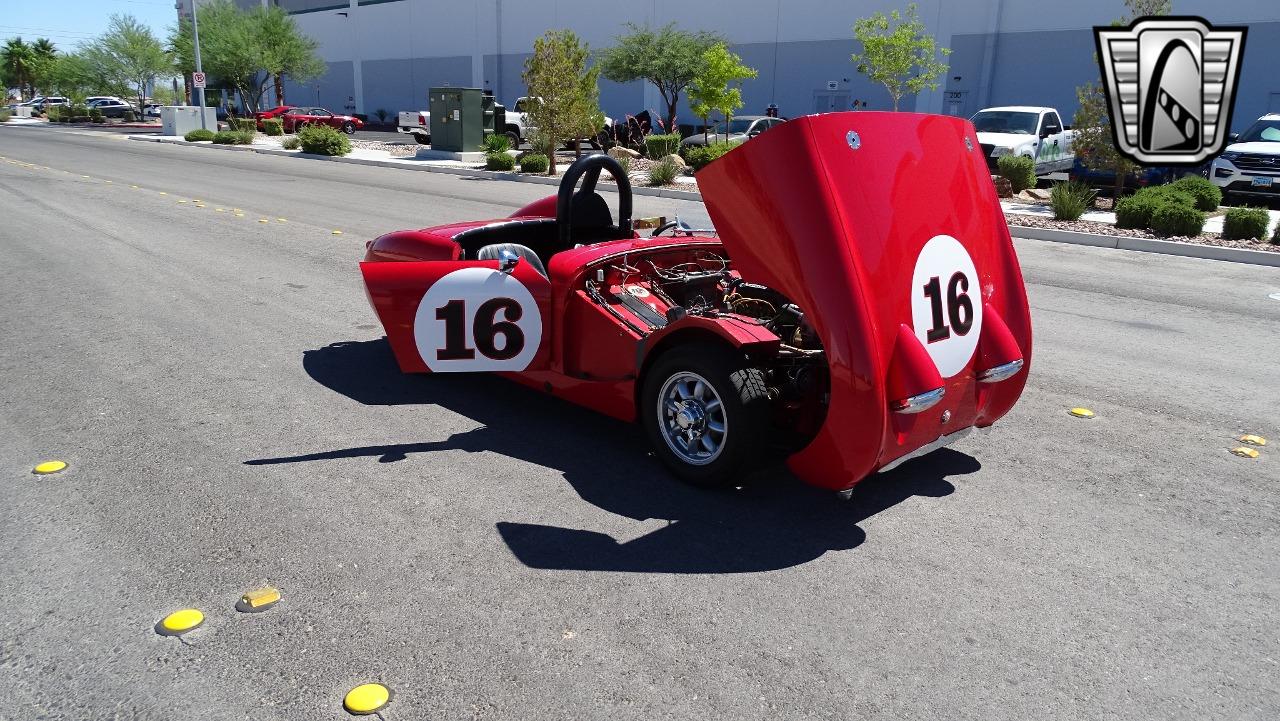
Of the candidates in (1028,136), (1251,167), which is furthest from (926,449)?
(1028,136)

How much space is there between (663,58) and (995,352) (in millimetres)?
36617

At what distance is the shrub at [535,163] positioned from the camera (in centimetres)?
2419

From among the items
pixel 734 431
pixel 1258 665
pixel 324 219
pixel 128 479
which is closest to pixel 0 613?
pixel 128 479

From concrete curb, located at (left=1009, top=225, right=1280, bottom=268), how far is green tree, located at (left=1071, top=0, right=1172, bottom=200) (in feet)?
13.3

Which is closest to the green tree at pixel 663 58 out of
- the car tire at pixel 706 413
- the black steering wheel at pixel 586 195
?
the black steering wheel at pixel 586 195

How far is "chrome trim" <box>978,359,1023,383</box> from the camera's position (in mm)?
4254

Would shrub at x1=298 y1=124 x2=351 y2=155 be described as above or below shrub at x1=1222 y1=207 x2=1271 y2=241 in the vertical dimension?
above

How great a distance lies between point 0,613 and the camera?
11.1ft

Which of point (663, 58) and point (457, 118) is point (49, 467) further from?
point (663, 58)

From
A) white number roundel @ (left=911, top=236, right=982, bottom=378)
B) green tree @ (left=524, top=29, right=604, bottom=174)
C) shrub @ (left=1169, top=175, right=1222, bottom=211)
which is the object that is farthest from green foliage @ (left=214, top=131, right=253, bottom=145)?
white number roundel @ (left=911, top=236, right=982, bottom=378)

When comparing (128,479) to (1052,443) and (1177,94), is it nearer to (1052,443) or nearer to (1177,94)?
(1052,443)

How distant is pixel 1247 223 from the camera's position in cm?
1341

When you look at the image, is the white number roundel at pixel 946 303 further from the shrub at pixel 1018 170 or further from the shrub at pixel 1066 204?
the shrub at pixel 1018 170

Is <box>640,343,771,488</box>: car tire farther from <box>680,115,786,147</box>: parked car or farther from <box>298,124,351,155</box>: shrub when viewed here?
<box>298,124,351,155</box>: shrub
